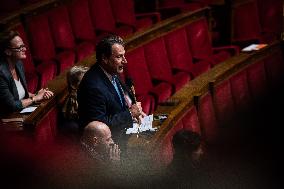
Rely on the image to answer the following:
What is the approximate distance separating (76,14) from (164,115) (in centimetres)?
47

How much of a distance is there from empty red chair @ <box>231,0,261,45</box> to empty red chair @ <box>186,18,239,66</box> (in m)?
0.16

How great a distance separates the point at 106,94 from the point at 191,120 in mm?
166

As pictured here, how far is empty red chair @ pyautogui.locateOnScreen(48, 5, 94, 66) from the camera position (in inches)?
40.4

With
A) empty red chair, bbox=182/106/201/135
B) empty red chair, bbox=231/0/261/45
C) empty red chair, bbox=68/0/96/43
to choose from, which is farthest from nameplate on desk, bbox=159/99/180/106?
empty red chair, bbox=231/0/261/45

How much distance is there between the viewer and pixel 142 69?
3.10 ft

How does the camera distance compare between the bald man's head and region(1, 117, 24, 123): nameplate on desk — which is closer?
the bald man's head

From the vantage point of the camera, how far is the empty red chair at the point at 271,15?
1.39 metres

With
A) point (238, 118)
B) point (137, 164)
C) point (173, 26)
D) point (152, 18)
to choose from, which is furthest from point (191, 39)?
point (137, 164)

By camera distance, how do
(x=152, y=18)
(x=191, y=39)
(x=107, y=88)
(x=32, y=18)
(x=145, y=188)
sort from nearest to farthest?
(x=145, y=188)
(x=107, y=88)
(x=32, y=18)
(x=191, y=39)
(x=152, y=18)

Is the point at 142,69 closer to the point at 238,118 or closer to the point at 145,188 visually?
the point at 238,118

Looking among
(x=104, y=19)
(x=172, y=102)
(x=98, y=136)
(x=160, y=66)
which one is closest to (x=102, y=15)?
(x=104, y=19)

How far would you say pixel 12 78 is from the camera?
0.77 m

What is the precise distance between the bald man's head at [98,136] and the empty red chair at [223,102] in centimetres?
28

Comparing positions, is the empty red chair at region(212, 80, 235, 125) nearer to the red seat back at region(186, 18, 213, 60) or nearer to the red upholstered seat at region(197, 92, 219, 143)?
the red upholstered seat at region(197, 92, 219, 143)
